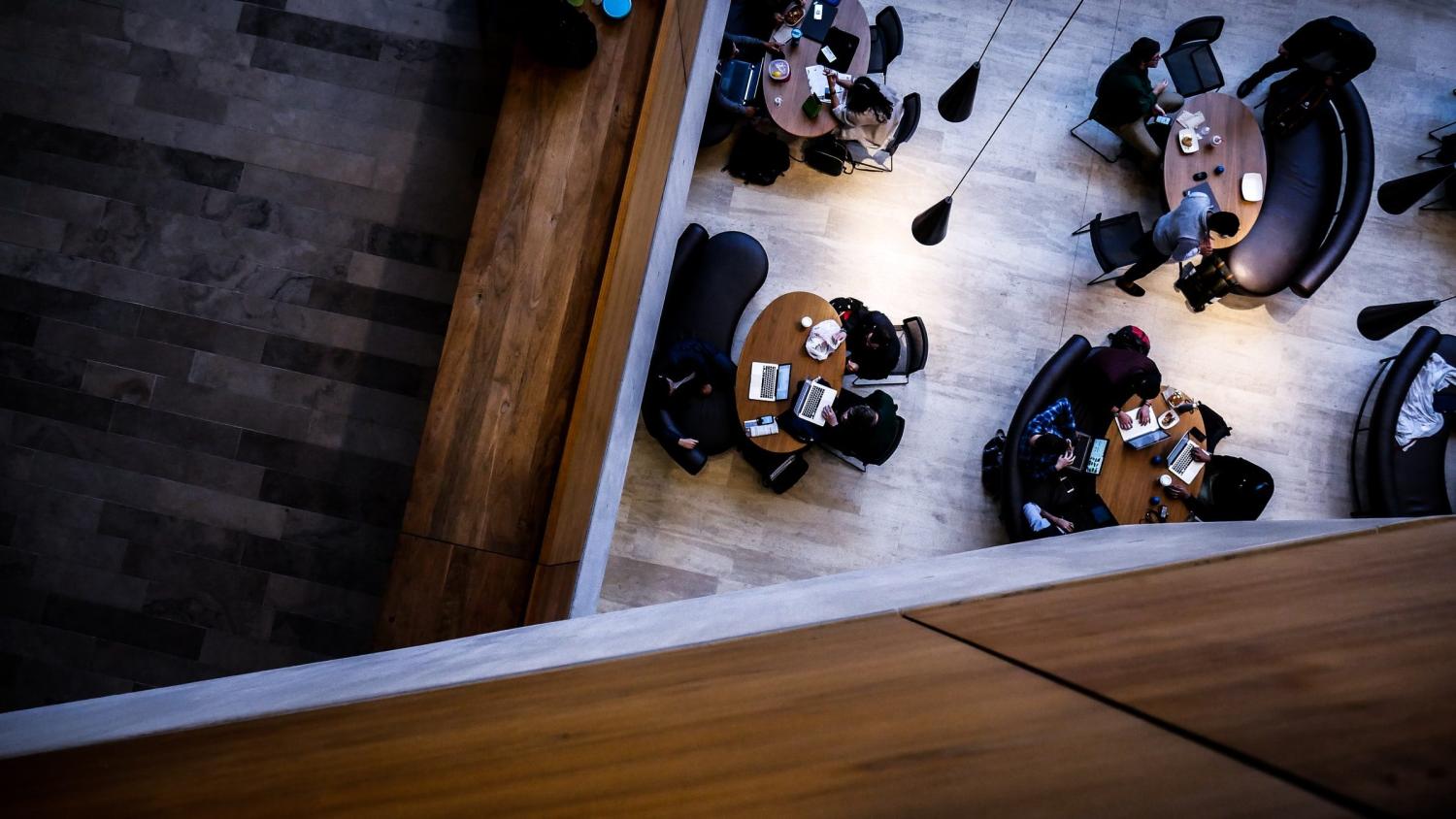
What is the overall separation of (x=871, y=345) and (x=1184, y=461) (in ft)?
8.26

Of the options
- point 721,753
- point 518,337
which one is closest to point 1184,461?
point 518,337

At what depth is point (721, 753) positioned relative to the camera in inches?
31.0

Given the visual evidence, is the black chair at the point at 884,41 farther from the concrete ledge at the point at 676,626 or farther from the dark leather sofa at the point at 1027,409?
the concrete ledge at the point at 676,626

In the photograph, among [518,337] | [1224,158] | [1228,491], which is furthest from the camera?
[1224,158]

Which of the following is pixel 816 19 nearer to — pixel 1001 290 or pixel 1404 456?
pixel 1001 290

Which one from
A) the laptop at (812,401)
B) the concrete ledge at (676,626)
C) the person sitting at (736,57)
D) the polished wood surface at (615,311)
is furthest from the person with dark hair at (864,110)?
the concrete ledge at (676,626)

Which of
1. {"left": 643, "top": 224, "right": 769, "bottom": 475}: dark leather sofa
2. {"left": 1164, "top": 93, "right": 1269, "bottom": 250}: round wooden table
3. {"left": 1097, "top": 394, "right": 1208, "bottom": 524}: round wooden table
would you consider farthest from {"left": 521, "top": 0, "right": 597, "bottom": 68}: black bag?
{"left": 1164, "top": 93, "right": 1269, "bottom": 250}: round wooden table

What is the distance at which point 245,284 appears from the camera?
17.0 feet

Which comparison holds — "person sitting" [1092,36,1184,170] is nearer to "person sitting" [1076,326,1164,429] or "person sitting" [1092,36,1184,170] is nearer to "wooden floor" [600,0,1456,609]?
"wooden floor" [600,0,1456,609]

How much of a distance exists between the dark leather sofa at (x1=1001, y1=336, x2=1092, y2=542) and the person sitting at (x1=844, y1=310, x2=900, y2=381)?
3.48 ft

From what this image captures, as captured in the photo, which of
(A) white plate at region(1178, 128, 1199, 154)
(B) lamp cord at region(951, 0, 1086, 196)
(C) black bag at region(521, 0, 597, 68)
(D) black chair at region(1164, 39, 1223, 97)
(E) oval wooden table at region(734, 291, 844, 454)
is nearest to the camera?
(C) black bag at region(521, 0, 597, 68)

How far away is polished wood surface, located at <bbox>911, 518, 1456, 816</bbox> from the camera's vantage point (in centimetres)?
58

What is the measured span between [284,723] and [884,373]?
15.8 ft

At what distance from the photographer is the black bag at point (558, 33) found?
3.97 m
